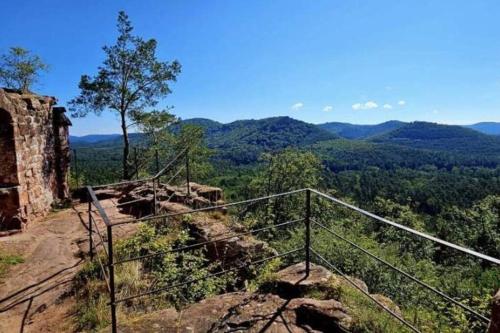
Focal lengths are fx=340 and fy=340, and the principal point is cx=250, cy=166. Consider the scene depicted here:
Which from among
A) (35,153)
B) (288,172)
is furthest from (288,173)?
(35,153)

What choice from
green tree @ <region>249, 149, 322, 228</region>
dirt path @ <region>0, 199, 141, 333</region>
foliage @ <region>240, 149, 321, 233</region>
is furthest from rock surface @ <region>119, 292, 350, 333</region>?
green tree @ <region>249, 149, 322, 228</region>

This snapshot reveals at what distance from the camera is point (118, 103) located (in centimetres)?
1531

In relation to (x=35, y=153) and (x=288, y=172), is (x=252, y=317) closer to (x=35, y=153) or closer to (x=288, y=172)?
(x=35, y=153)

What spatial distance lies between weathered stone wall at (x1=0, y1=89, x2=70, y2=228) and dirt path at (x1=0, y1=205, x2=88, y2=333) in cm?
73

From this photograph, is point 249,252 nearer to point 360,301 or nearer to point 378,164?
point 360,301

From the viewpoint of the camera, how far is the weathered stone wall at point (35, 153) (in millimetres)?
7109

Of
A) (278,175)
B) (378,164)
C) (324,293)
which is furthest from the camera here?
(378,164)

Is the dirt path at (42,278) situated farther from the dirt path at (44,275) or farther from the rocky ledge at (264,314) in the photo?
the rocky ledge at (264,314)

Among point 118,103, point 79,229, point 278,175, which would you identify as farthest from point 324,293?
point 278,175

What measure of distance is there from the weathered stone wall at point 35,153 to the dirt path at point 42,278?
730mm

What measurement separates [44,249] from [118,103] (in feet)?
34.5

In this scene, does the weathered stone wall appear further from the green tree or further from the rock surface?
the green tree

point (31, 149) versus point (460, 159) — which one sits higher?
point (31, 149)

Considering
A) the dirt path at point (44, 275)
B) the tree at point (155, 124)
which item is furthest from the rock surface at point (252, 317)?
the tree at point (155, 124)
